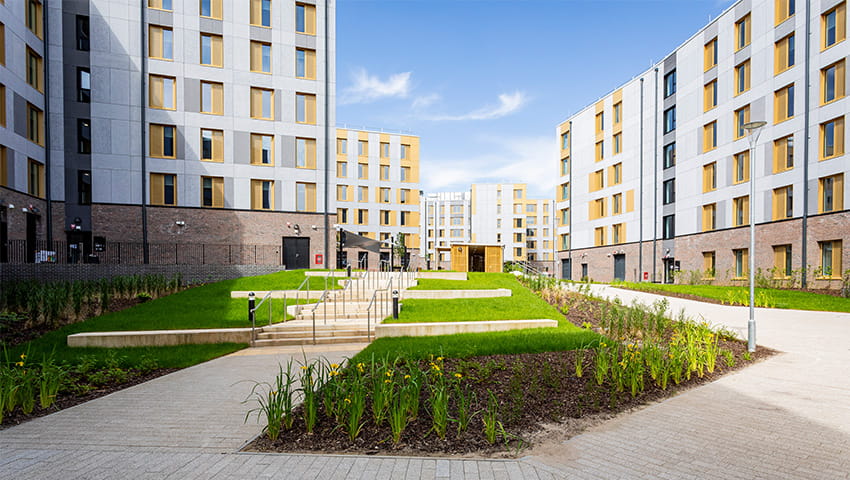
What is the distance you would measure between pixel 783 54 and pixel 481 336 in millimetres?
27598

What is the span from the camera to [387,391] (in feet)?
16.9

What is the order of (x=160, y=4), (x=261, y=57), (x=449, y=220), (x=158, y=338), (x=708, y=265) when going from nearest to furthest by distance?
(x=158, y=338) < (x=160, y=4) < (x=261, y=57) < (x=708, y=265) < (x=449, y=220)

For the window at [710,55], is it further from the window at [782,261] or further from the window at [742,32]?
the window at [782,261]

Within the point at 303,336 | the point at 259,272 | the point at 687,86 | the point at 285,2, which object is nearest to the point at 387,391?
the point at 303,336

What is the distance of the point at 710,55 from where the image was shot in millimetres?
31516

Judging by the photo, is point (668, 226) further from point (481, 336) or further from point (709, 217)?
point (481, 336)

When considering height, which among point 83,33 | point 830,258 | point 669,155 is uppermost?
point 83,33

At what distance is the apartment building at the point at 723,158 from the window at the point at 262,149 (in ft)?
84.9

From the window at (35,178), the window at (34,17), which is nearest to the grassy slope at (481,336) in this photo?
the window at (35,178)

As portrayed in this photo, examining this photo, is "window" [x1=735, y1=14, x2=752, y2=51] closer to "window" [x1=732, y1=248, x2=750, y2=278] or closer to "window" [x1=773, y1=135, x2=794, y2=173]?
"window" [x1=773, y1=135, x2=794, y2=173]

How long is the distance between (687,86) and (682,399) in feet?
114

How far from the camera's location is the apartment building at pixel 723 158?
74.4 ft

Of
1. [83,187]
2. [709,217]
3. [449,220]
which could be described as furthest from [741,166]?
[449,220]

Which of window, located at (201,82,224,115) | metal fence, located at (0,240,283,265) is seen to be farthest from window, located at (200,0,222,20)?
metal fence, located at (0,240,283,265)
